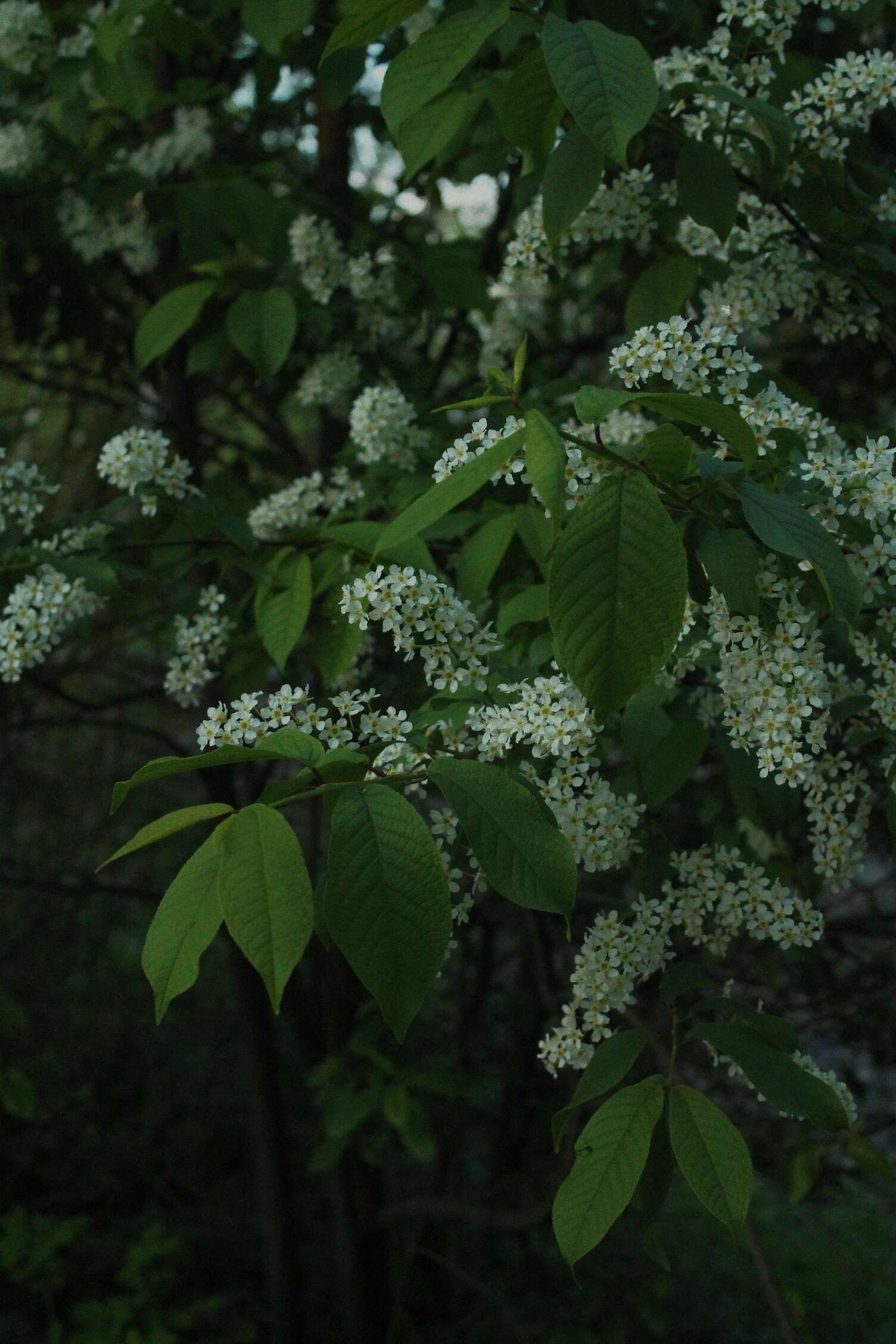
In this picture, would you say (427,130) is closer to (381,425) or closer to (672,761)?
(381,425)

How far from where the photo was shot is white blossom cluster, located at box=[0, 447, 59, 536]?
1.98 metres

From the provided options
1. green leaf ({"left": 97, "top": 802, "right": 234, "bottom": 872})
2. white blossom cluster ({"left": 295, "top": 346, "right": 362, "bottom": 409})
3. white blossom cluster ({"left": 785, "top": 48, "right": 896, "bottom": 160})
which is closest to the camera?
green leaf ({"left": 97, "top": 802, "right": 234, "bottom": 872})

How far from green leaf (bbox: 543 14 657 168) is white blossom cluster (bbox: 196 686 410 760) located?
0.68 meters

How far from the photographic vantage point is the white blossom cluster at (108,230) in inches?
117

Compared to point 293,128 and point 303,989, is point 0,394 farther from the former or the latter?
point 303,989

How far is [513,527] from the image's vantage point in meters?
1.70

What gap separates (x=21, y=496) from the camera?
199 centimetres

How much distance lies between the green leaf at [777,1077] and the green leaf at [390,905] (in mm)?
430

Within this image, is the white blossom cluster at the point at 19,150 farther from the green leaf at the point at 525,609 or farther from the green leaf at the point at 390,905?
the green leaf at the point at 390,905

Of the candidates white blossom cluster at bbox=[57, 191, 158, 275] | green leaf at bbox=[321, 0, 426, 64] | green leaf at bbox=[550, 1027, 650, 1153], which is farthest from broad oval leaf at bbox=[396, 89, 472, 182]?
white blossom cluster at bbox=[57, 191, 158, 275]

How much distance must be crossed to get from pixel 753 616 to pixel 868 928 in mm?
2318

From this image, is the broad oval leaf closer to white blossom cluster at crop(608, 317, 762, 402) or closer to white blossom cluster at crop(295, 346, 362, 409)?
white blossom cluster at crop(608, 317, 762, 402)

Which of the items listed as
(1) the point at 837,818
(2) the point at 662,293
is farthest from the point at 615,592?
(2) the point at 662,293

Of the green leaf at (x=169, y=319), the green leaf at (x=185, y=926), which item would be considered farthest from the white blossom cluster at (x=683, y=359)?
the green leaf at (x=169, y=319)
